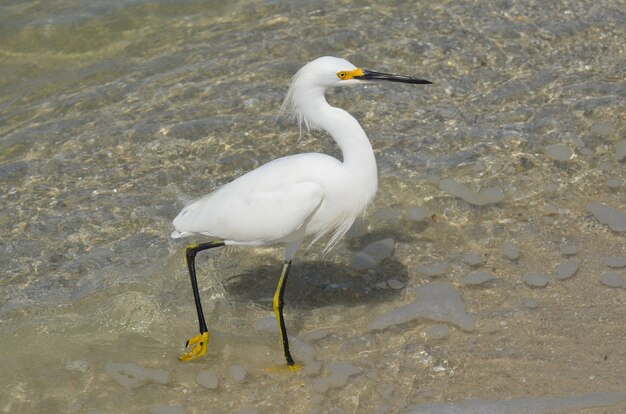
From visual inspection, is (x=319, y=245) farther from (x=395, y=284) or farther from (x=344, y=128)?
(x=344, y=128)

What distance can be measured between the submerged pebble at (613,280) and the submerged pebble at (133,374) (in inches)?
98.7

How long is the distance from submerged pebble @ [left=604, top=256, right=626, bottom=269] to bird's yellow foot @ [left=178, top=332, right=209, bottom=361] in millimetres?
2370

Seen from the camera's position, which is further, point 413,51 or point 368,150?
point 413,51

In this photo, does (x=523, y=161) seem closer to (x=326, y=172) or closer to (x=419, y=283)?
(x=419, y=283)

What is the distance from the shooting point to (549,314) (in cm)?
471

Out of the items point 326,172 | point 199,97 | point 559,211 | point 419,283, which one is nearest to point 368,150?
point 326,172

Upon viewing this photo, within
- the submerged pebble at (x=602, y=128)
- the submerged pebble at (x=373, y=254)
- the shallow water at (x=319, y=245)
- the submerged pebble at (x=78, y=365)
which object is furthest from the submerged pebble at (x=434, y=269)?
the submerged pebble at (x=78, y=365)

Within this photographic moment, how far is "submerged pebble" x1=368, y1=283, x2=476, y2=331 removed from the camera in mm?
4787

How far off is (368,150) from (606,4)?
14.4ft

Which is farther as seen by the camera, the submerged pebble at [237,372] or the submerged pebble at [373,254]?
the submerged pebble at [373,254]

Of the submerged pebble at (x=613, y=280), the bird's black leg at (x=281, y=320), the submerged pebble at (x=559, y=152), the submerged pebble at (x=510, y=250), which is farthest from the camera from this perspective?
the submerged pebble at (x=559, y=152)

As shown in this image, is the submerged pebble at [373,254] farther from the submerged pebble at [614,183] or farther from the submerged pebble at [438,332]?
the submerged pebble at [614,183]

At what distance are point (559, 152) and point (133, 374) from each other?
3.37 metres

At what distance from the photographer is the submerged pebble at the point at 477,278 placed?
5.07m
